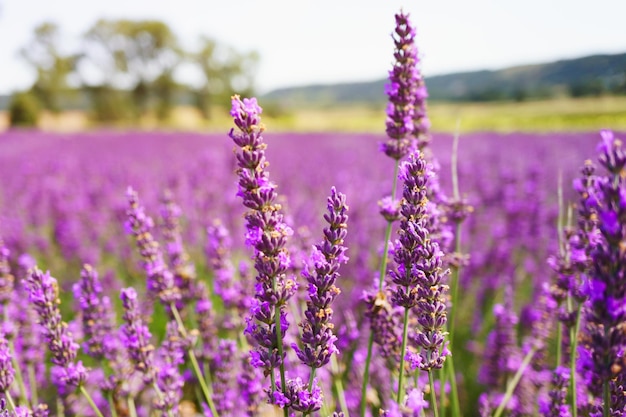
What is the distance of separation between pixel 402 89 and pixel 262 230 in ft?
2.73

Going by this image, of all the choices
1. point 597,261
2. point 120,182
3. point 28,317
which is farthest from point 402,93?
point 120,182

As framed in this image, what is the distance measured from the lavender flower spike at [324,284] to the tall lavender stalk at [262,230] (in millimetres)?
67

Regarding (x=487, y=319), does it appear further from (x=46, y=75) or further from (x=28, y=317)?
(x=46, y=75)

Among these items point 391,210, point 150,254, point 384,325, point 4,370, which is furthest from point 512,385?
point 4,370

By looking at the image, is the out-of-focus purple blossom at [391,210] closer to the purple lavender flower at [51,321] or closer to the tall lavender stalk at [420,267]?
the tall lavender stalk at [420,267]

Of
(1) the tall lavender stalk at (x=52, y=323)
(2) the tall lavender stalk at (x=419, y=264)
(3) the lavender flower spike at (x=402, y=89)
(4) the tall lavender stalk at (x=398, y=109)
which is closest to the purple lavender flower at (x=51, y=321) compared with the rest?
(1) the tall lavender stalk at (x=52, y=323)

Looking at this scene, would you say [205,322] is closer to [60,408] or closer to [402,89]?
[60,408]

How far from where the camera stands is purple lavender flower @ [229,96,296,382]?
46.7 inches

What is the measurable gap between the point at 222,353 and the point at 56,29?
63681mm

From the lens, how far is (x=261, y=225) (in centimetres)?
120

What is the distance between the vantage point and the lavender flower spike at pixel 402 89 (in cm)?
168

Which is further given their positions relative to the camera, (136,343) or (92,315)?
(92,315)

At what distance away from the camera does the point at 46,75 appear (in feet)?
179

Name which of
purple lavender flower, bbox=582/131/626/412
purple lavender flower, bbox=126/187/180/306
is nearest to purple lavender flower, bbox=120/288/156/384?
purple lavender flower, bbox=126/187/180/306
